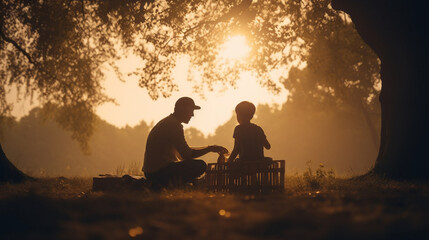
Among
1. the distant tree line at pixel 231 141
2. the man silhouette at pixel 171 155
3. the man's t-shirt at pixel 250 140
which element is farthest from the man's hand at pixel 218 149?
the distant tree line at pixel 231 141

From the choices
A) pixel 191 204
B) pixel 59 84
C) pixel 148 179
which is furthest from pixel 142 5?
pixel 191 204

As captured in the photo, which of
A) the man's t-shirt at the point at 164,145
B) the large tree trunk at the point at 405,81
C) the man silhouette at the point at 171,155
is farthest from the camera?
the large tree trunk at the point at 405,81

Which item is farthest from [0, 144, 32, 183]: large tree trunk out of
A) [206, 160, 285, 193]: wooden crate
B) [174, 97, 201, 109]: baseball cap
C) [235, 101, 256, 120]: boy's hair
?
[235, 101, 256, 120]: boy's hair

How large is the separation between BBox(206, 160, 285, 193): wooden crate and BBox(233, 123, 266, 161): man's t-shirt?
0.73 metres

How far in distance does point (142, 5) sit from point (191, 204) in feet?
30.2

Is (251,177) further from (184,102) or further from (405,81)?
(405,81)

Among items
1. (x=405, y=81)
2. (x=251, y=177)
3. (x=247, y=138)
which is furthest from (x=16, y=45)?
(x=405, y=81)

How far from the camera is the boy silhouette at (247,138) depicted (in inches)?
332

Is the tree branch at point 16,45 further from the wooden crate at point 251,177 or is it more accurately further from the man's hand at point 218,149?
the wooden crate at point 251,177

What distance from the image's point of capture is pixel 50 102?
1925cm

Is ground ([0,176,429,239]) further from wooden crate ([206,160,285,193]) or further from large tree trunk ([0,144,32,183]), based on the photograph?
large tree trunk ([0,144,32,183])

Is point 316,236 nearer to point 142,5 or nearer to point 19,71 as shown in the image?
point 142,5

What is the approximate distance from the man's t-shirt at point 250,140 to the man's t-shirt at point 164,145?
1.14m

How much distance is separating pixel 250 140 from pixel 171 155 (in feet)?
5.68
